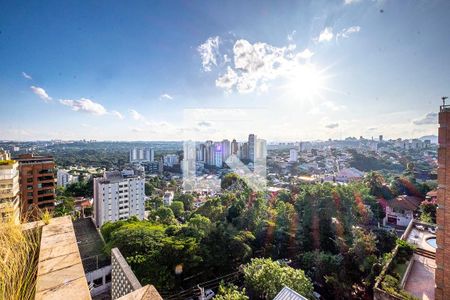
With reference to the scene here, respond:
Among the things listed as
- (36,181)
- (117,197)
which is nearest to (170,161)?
(117,197)

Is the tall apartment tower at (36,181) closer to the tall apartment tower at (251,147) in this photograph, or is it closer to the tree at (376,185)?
the tree at (376,185)

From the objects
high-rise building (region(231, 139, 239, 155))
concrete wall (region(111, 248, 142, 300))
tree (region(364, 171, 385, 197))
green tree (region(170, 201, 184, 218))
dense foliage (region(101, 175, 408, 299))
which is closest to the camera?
concrete wall (region(111, 248, 142, 300))

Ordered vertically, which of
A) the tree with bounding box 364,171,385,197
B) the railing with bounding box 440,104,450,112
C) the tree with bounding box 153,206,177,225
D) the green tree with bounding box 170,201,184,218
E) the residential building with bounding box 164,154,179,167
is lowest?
the green tree with bounding box 170,201,184,218

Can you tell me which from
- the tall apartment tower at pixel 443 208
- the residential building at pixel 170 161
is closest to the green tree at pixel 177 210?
the tall apartment tower at pixel 443 208

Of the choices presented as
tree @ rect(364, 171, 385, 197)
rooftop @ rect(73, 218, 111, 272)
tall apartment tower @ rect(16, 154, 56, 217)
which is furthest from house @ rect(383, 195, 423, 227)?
tall apartment tower @ rect(16, 154, 56, 217)

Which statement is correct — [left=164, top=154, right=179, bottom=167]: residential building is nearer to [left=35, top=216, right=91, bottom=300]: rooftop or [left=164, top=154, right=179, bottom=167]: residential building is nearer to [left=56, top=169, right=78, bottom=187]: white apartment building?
[left=56, top=169, right=78, bottom=187]: white apartment building

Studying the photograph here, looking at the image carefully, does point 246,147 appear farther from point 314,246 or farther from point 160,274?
point 160,274

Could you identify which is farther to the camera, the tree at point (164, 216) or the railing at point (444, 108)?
the tree at point (164, 216)
